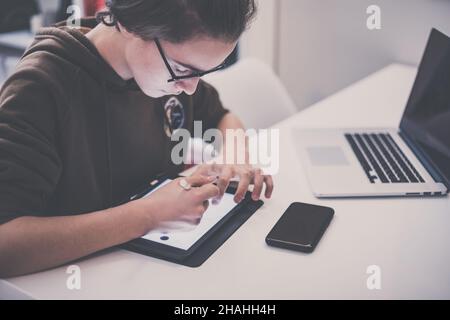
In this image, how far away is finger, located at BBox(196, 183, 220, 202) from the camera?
0.86 meters

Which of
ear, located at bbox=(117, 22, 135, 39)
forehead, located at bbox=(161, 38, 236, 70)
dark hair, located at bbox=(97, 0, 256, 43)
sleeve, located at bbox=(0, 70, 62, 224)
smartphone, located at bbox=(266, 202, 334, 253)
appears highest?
dark hair, located at bbox=(97, 0, 256, 43)

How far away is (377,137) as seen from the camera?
1285 mm

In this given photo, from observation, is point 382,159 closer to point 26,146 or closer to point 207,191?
point 207,191

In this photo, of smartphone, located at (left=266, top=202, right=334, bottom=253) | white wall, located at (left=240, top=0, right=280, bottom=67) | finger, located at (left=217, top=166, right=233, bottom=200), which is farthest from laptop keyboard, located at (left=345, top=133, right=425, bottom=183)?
white wall, located at (left=240, top=0, right=280, bottom=67)

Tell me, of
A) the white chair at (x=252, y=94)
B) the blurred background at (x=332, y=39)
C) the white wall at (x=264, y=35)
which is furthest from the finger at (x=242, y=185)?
the white wall at (x=264, y=35)

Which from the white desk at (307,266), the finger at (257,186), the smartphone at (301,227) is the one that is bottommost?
the white desk at (307,266)

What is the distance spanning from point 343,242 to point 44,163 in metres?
0.53

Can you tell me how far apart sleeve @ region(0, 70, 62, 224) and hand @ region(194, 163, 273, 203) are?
274 mm

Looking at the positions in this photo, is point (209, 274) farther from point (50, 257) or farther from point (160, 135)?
point (160, 135)

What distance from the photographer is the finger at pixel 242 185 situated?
0.96m

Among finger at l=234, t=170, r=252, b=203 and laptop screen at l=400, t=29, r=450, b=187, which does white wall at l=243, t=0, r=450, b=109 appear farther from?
finger at l=234, t=170, r=252, b=203

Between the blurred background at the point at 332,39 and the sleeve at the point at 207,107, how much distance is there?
92 cm

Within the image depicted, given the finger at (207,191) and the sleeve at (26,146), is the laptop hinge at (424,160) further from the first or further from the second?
the sleeve at (26,146)

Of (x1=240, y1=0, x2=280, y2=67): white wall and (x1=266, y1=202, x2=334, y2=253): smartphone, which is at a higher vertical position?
(x1=240, y1=0, x2=280, y2=67): white wall
